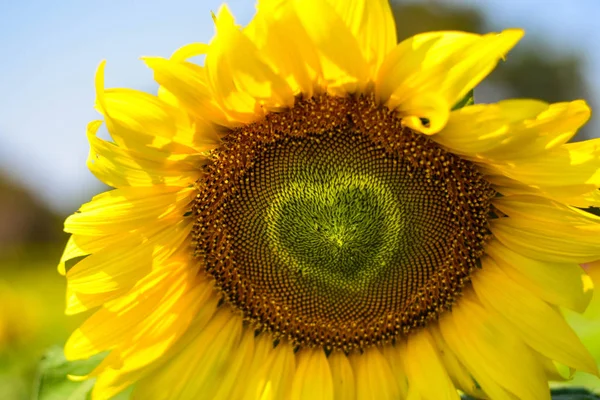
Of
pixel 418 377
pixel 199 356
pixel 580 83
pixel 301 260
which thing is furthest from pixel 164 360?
pixel 580 83

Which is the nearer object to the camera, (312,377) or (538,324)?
(538,324)

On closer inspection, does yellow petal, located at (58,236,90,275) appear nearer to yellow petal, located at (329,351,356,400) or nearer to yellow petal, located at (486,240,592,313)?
yellow petal, located at (329,351,356,400)

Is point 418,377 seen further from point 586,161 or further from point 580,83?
point 580,83

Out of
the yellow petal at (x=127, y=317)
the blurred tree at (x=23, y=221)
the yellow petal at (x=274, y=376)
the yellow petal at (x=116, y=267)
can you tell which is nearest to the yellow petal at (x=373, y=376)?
the yellow petal at (x=274, y=376)

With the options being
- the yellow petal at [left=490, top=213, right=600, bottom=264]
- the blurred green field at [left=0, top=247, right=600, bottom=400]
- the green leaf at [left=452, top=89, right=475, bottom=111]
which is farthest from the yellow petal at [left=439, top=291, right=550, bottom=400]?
the green leaf at [left=452, top=89, right=475, bottom=111]

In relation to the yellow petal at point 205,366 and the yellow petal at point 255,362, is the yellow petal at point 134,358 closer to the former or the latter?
the yellow petal at point 205,366

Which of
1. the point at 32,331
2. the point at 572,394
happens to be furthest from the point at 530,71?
the point at 572,394

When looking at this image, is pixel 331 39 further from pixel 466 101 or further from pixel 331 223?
pixel 331 223
